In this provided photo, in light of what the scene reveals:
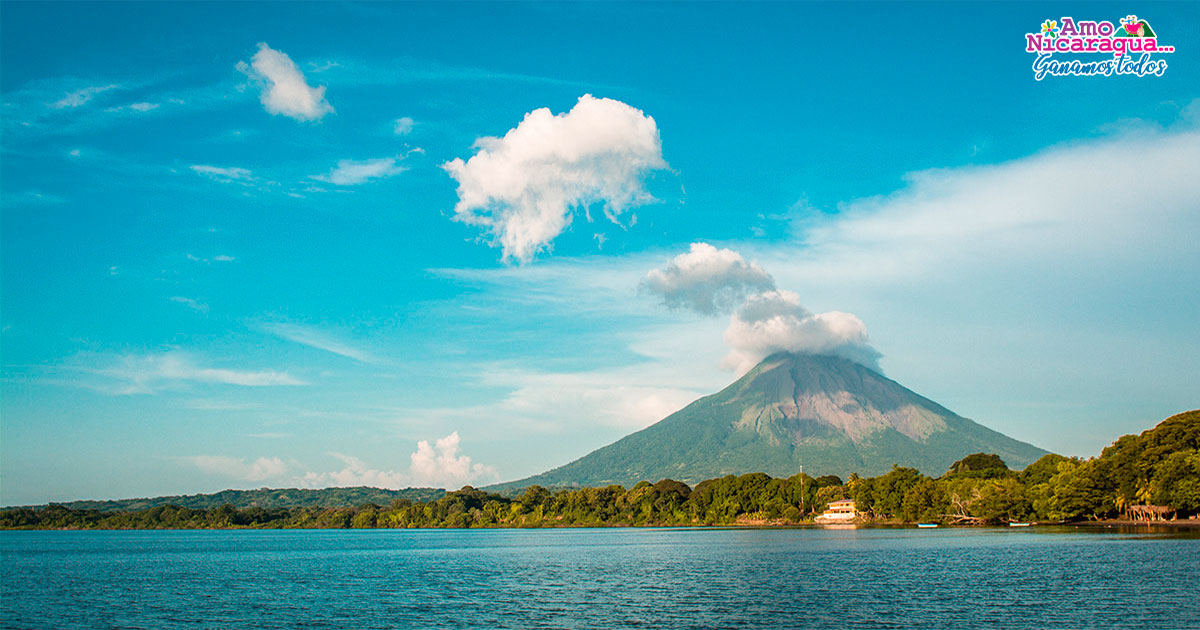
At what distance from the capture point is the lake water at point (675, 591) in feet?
120

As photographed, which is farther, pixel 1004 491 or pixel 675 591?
pixel 1004 491

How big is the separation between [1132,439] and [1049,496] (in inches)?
787

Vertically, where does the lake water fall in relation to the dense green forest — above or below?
below

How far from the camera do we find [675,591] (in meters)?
47.5

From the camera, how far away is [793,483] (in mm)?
181875

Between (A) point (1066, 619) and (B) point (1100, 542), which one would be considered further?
(B) point (1100, 542)

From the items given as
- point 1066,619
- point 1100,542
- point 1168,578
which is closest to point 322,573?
point 1066,619

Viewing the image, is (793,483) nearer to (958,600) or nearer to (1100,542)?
(1100,542)

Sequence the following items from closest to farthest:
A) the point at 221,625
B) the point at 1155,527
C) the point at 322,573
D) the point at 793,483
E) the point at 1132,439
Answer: the point at 221,625
the point at 322,573
the point at 1155,527
the point at 1132,439
the point at 793,483

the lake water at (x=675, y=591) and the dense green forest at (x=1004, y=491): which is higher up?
the dense green forest at (x=1004, y=491)

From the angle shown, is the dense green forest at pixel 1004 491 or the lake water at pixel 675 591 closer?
the lake water at pixel 675 591

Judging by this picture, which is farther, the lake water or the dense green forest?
the dense green forest

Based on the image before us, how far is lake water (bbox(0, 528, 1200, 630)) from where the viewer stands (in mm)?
36688

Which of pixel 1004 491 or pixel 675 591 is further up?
pixel 1004 491
